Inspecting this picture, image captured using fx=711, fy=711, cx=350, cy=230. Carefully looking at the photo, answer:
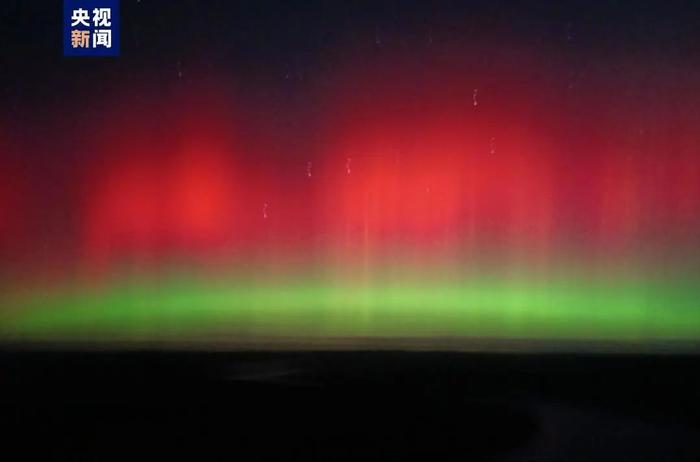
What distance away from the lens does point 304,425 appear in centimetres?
347

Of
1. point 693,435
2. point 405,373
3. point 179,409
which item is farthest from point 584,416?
point 179,409

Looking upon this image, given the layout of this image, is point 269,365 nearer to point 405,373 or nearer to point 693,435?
point 405,373

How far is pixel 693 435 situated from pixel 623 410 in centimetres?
34

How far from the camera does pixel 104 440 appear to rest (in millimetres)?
3359

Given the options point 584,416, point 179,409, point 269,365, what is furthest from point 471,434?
point 179,409

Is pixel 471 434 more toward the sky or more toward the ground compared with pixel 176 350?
more toward the ground

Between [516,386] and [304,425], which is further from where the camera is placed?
[516,386]

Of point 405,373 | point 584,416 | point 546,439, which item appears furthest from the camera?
point 405,373

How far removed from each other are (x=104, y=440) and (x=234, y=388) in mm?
690

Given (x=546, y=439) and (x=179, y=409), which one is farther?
(x=179, y=409)

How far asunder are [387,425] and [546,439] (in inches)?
29.8

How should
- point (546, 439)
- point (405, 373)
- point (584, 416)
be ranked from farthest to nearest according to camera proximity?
point (405, 373) → point (584, 416) → point (546, 439)

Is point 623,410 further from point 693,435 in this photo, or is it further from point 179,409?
point 179,409

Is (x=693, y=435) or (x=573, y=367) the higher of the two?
(x=573, y=367)
